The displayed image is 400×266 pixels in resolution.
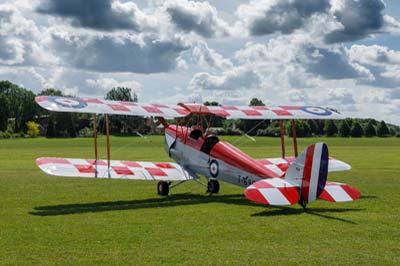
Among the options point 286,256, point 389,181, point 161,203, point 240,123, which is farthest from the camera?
point 240,123

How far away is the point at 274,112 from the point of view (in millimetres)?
14422

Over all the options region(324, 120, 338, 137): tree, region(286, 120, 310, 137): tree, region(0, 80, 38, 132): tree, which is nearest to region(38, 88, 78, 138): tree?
region(0, 80, 38, 132): tree

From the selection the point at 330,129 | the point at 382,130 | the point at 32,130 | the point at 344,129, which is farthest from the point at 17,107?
the point at 382,130

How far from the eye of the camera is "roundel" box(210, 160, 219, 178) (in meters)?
13.0

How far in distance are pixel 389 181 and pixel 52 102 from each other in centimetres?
1124

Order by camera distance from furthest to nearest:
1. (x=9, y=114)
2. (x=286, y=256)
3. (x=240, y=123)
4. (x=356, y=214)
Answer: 1. (x=9, y=114)
2. (x=240, y=123)
3. (x=356, y=214)
4. (x=286, y=256)

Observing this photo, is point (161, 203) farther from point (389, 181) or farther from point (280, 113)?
point (389, 181)

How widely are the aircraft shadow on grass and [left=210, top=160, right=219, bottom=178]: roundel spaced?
0.61 metres

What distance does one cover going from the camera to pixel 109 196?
14.0m

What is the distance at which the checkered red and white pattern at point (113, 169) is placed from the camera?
1219 cm

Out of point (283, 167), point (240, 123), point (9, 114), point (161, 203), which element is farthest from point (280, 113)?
point (9, 114)

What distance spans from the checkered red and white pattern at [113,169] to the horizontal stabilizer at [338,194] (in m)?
4.39

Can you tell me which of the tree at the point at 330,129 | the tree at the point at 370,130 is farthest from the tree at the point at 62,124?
the tree at the point at 370,130

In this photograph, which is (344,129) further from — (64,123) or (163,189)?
(163,189)
